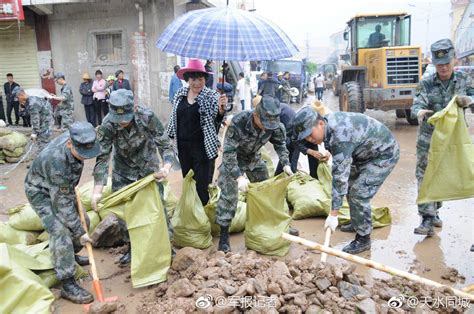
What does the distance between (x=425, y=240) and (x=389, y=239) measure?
30 centimetres

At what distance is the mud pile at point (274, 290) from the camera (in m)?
2.39

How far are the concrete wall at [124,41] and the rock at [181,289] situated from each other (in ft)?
25.7

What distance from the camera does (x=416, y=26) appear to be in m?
62.1

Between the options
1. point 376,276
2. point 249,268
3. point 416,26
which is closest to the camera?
point 249,268

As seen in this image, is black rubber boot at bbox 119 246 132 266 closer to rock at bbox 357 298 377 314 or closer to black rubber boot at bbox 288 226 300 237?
black rubber boot at bbox 288 226 300 237

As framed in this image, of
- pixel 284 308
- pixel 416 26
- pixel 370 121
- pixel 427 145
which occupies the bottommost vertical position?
pixel 284 308

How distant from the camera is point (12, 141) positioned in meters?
7.49

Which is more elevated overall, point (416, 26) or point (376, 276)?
point (416, 26)

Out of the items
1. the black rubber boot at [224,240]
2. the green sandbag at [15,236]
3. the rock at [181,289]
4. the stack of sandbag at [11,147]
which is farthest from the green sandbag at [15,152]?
the rock at [181,289]

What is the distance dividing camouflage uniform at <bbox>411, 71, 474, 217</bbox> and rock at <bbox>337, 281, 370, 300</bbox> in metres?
1.55

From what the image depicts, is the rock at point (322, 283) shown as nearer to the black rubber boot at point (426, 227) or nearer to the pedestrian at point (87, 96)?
the black rubber boot at point (426, 227)

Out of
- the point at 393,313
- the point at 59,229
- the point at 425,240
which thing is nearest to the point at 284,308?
the point at 393,313

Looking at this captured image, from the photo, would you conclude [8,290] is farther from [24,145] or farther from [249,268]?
[24,145]

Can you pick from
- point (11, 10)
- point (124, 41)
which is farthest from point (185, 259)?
point (11, 10)
